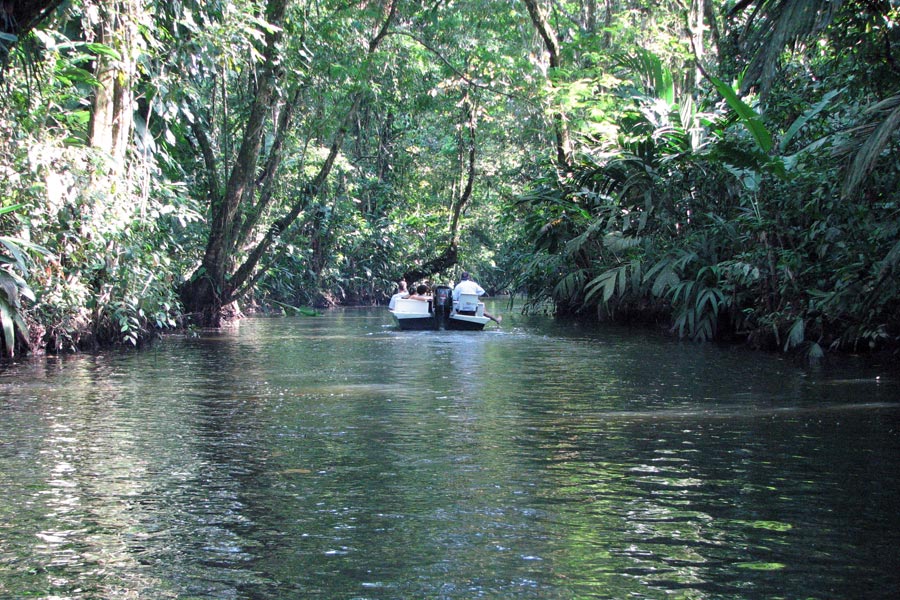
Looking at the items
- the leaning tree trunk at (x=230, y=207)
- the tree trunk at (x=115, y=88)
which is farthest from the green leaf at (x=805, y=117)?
the tree trunk at (x=115, y=88)

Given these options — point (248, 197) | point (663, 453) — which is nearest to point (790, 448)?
point (663, 453)

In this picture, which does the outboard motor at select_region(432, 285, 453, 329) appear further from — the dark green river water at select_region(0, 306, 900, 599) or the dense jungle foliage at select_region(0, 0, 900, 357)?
the dark green river water at select_region(0, 306, 900, 599)

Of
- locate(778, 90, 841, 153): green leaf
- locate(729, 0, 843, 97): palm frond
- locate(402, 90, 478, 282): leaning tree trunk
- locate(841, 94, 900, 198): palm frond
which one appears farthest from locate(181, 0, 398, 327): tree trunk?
locate(841, 94, 900, 198): palm frond

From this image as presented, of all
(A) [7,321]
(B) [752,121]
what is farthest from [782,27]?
(A) [7,321]

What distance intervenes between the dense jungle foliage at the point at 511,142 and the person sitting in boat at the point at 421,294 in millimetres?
3195

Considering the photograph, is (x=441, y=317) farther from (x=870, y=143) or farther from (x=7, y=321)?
(x=870, y=143)

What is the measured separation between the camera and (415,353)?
16.7 meters

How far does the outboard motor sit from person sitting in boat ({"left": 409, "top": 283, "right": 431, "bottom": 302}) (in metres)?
1.34

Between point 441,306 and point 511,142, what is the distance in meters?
15.9

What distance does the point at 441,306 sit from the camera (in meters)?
23.4

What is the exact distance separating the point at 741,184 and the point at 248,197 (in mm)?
12049

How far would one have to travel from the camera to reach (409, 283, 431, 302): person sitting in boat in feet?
82.5

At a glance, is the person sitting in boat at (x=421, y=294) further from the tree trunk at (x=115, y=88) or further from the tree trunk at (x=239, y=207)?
the tree trunk at (x=115, y=88)

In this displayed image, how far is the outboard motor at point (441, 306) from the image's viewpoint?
2333cm
